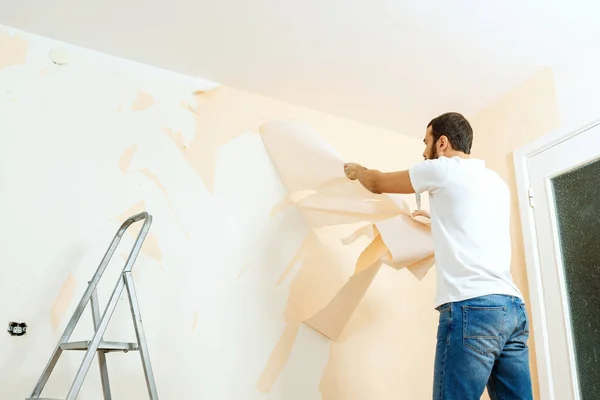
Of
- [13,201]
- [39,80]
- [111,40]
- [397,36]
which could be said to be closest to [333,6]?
[397,36]

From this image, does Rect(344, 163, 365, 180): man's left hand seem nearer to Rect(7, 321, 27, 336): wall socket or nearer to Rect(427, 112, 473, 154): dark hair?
Rect(427, 112, 473, 154): dark hair

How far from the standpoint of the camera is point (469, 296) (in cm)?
165

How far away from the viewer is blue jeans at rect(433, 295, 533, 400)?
159cm

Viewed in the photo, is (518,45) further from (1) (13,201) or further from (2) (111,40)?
(1) (13,201)

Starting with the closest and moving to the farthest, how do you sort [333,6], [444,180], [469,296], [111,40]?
[469,296] → [444,180] → [333,6] → [111,40]

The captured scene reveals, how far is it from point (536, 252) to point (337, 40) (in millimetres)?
1289

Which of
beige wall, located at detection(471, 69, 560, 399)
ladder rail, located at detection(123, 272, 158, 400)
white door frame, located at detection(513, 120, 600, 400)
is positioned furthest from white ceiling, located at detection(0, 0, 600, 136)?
ladder rail, located at detection(123, 272, 158, 400)

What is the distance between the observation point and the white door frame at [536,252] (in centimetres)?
237

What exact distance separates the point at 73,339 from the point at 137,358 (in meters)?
0.24

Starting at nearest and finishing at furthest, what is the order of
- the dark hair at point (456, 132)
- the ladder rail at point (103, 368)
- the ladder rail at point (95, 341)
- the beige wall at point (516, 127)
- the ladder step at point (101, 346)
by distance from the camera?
the ladder rail at point (95, 341) → the ladder step at point (101, 346) → the ladder rail at point (103, 368) → the dark hair at point (456, 132) → the beige wall at point (516, 127)

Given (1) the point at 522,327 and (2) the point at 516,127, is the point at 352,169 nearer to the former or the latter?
(1) the point at 522,327

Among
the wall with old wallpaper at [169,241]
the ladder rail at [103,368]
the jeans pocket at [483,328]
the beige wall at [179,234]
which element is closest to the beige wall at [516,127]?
the beige wall at [179,234]

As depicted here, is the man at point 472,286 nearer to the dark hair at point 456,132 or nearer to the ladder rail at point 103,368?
the dark hair at point 456,132

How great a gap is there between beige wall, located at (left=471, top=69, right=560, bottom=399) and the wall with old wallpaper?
0.54 meters
